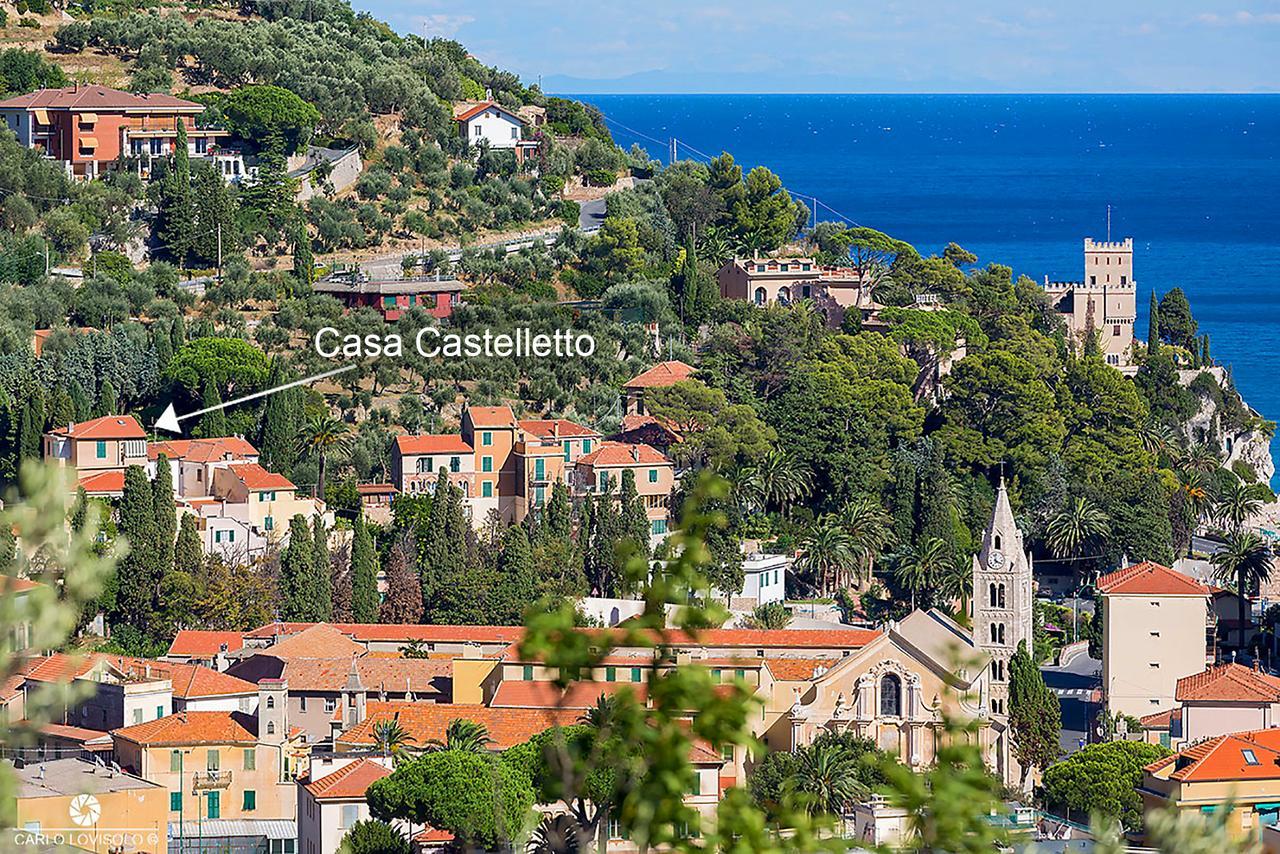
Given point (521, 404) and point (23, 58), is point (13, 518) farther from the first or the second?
point (23, 58)

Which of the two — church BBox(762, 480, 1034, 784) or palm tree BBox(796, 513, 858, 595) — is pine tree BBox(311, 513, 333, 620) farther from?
palm tree BBox(796, 513, 858, 595)

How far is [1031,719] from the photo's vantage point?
120 feet

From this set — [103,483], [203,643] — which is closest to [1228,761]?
[203,643]

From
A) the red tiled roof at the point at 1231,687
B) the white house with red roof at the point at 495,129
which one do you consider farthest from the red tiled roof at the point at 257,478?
the white house with red roof at the point at 495,129

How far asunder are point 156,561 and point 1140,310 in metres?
60.2

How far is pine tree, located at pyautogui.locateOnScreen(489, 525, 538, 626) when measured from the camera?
135 ft

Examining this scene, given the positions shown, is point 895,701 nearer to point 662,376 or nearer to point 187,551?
point 187,551

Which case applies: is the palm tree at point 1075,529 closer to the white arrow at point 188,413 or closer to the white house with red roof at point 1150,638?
the white house with red roof at point 1150,638

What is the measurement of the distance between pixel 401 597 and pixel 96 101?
21321 millimetres

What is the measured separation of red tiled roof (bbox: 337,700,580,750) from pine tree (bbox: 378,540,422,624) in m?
5.46

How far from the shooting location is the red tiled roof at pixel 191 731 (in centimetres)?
3350

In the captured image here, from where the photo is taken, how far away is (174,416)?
47.2 meters

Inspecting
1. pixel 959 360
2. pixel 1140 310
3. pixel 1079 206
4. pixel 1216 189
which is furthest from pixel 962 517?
pixel 1216 189

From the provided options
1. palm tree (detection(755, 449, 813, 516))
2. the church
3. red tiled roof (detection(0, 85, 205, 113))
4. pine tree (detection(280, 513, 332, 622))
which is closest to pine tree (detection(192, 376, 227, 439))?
pine tree (detection(280, 513, 332, 622))
